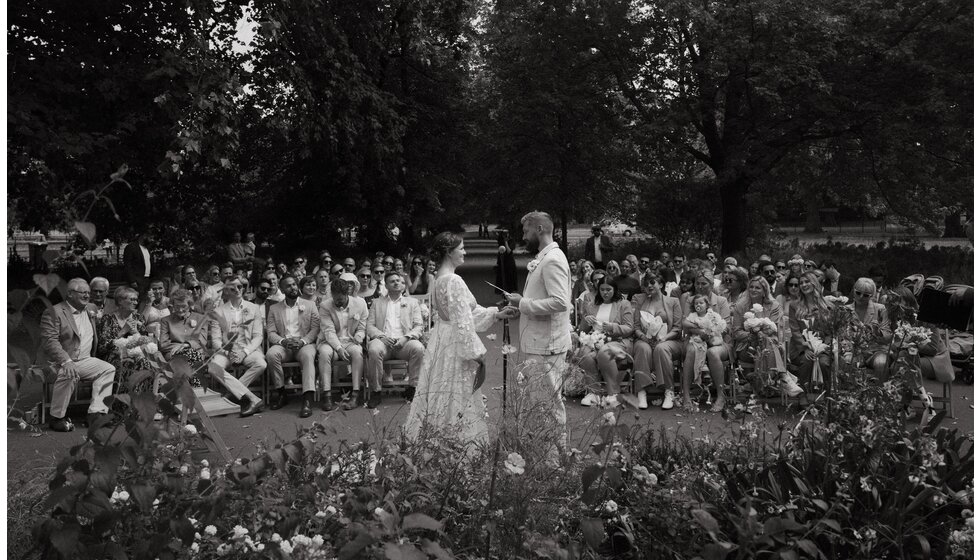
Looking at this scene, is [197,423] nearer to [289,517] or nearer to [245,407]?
[289,517]

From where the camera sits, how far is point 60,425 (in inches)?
303

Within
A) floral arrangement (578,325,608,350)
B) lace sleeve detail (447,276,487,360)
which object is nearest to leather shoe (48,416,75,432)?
lace sleeve detail (447,276,487,360)

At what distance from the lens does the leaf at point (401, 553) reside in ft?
7.72

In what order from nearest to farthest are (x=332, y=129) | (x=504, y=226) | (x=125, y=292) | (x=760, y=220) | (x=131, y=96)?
1. (x=125, y=292)
2. (x=131, y=96)
3. (x=332, y=129)
4. (x=760, y=220)
5. (x=504, y=226)

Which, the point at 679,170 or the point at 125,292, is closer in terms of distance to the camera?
the point at 125,292

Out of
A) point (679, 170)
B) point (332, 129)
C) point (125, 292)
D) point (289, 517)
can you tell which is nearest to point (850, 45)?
point (679, 170)

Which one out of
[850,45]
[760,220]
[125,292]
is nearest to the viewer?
[125,292]

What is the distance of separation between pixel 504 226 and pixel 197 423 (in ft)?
101

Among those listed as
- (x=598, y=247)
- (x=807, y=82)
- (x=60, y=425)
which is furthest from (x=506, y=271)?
(x=60, y=425)

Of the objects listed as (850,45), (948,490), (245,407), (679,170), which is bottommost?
(245,407)

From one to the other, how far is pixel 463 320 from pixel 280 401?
3.57 m

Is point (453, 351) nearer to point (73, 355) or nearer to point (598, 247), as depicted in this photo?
point (73, 355)

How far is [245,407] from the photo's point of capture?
8.78m

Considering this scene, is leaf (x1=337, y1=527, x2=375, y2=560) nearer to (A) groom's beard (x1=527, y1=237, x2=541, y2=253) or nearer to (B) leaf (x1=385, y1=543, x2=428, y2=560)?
(B) leaf (x1=385, y1=543, x2=428, y2=560)
